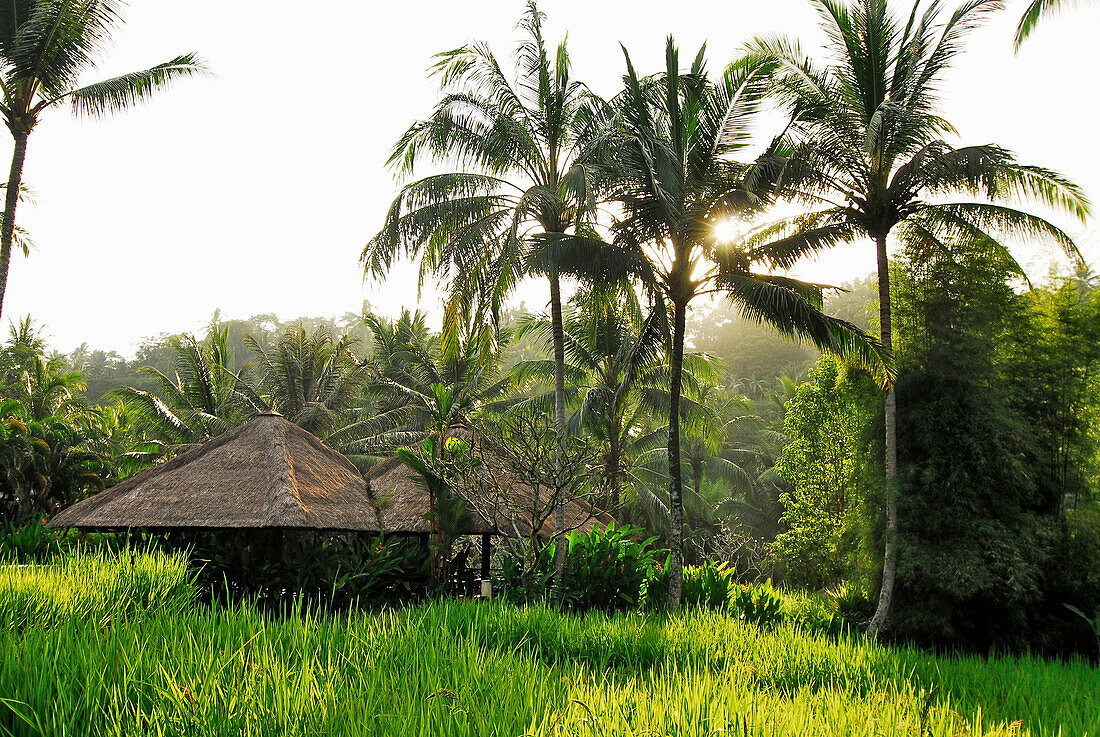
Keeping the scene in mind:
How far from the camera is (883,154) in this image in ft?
37.3

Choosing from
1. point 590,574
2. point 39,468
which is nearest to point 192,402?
point 39,468

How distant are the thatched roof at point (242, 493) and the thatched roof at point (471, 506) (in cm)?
40

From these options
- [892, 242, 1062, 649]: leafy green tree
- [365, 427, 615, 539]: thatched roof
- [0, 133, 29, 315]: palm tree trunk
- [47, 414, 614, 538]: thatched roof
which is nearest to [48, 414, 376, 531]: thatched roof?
[47, 414, 614, 538]: thatched roof

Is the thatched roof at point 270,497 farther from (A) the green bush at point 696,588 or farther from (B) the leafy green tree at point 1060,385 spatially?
(B) the leafy green tree at point 1060,385

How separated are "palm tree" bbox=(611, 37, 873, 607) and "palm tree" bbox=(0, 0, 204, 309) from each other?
8712 mm

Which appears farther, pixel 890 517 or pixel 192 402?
pixel 192 402

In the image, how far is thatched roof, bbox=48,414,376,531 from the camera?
992 cm

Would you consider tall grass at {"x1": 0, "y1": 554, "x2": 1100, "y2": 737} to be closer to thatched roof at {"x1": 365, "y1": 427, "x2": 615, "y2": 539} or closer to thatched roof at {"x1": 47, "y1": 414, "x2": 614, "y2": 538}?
thatched roof at {"x1": 47, "y1": 414, "x2": 614, "y2": 538}

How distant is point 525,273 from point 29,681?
947 cm

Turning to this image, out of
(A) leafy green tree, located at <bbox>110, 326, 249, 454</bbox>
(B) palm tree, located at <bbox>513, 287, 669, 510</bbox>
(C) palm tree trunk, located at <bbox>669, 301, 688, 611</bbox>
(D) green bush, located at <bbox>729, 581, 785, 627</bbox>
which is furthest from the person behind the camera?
(A) leafy green tree, located at <bbox>110, 326, 249, 454</bbox>

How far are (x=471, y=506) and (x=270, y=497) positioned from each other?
293cm

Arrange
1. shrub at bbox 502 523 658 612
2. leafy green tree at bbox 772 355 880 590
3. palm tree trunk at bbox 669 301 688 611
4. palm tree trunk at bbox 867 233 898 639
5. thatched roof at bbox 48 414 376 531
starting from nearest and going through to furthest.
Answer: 1. shrub at bbox 502 523 658 612
2. thatched roof at bbox 48 414 376 531
3. palm tree trunk at bbox 867 233 898 639
4. palm tree trunk at bbox 669 301 688 611
5. leafy green tree at bbox 772 355 880 590

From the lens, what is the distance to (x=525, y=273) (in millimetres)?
11609

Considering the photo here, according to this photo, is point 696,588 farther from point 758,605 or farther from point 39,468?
point 39,468
